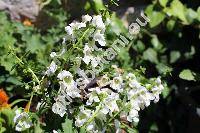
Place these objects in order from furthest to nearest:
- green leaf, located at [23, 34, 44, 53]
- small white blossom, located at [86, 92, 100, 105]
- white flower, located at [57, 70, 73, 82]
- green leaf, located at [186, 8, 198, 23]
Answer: green leaf, located at [186, 8, 198, 23]
green leaf, located at [23, 34, 44, 53]
small white blossom, located at [86, 92, 100, 105]
white flower, located at [57, 70, 73, 82]

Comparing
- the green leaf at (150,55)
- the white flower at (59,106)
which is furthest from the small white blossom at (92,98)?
the green leaf at (150,55)

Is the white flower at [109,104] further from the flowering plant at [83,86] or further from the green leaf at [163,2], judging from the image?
the green leaf at [163,2]

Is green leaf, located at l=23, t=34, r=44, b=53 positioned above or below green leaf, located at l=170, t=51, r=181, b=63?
above

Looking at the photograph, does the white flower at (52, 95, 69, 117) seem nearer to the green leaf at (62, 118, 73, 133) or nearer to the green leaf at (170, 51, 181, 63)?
the green leaf at (62, 118, 73, 133)

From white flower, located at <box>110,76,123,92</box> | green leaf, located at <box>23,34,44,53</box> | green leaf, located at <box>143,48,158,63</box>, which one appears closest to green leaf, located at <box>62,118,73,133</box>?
white flower, located at <box>110,76,123,92</box>

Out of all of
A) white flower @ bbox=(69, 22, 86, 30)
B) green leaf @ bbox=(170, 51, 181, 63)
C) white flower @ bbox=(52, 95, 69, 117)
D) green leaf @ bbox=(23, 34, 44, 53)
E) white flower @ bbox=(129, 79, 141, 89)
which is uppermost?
green leaf @ bbox=(23, 34, 44, 53)

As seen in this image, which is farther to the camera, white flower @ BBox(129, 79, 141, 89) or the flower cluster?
white flower @ BBox(129, 79, 141, 89)

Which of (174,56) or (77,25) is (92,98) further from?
(174,56)

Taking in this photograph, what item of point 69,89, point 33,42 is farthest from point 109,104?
point 33,42

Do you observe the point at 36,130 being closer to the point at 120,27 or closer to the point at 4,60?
the point at 4,60
